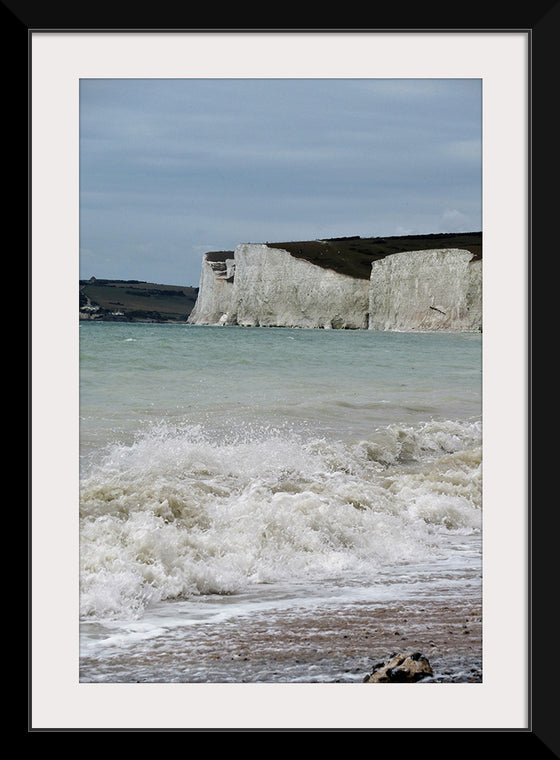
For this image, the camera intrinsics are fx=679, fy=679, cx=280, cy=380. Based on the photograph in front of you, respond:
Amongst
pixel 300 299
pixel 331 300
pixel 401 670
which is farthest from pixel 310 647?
pixel 300 299

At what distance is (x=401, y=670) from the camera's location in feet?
7.01

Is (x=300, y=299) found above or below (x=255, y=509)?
above

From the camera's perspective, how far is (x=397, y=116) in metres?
2.88

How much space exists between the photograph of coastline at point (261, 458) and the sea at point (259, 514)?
11 mm

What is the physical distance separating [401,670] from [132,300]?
95.3 inches

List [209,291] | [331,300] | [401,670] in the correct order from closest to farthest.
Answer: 1. [401,670]
2. [209,291]
3. [331,300]

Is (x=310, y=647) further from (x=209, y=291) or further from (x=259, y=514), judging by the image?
(x=209, y=291)

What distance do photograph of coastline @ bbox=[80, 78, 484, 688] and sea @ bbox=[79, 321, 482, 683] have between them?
0.01 meters

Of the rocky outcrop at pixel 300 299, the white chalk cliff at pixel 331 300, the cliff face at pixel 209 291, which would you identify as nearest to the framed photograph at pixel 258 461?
the cliff face at pixel 209 291

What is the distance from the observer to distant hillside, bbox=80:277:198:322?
10.3 ft

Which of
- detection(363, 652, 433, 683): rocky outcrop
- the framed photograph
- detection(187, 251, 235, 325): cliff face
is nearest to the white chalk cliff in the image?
detection(187, 251, 235, 325): cliff face

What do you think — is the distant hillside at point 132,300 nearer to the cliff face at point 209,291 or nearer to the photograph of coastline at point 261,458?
the photograph of coastline at point 261,458

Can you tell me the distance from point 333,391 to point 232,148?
10.7 feet
